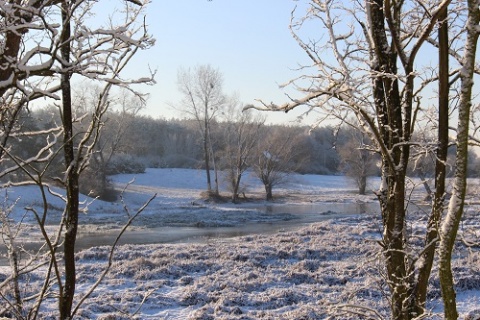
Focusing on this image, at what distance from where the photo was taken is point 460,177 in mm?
2105

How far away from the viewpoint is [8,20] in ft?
7.72

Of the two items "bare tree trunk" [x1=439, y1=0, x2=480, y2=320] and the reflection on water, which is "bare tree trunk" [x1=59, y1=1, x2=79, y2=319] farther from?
the reflection on water

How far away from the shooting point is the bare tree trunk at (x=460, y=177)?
2064mm

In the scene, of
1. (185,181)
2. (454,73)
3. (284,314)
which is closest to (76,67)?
(454,73)

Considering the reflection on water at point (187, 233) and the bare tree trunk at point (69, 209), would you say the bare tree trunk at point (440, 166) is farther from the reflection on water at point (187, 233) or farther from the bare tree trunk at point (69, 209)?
the reflection on water at point (187, 233)

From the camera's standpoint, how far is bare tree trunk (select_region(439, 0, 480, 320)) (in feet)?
6.77

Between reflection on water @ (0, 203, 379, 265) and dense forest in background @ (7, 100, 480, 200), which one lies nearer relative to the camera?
reflection on water @ (0, 203, 379, 265)

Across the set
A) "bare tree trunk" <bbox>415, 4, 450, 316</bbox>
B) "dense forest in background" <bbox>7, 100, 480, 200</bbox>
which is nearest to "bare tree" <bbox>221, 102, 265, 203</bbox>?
"dense forest in background" <bbox>7, 100, 480, 200</bbox>

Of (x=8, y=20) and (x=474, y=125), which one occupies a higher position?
(x=8, y=20)

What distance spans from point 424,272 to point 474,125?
1.11 m

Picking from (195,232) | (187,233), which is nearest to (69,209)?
(187,233)

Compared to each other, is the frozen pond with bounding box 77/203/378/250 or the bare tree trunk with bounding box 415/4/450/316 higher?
the bare tree trunk with bounding box 415/4/450/316

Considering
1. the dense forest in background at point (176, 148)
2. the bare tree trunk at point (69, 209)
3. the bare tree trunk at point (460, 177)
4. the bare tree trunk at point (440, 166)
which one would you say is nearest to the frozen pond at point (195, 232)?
the dense forest in background at point (176, 148)

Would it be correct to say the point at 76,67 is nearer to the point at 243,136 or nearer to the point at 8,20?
the point at 8,20
